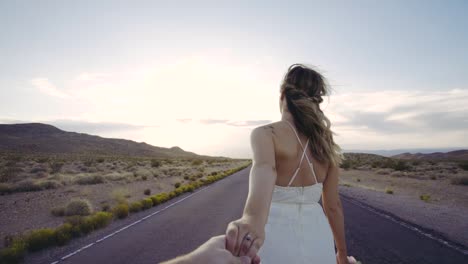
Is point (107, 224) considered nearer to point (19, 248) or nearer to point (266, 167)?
point (19, 248)

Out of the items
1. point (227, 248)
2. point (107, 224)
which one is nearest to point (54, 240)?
point (107, 224)

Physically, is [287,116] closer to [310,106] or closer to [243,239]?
[310,106]

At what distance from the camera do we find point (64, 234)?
30.4 ft

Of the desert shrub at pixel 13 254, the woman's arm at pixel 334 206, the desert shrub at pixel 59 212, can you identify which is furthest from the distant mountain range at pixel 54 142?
the woman's arm at pixel 334 206

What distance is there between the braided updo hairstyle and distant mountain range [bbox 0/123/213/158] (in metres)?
111

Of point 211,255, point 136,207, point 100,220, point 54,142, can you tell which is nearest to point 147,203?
point 136,207

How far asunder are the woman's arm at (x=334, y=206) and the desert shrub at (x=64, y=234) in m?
8.60

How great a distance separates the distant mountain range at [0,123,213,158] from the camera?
4200 inches

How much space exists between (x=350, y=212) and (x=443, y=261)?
6.01 metres

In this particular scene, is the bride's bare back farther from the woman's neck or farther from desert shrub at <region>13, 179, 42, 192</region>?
desert shrub at <region>13, 179, 42, 192</region>

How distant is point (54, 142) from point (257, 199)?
13408cm

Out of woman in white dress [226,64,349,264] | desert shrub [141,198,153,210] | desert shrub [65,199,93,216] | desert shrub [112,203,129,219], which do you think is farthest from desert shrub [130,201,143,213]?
woman in white dress [226,64,349,264]

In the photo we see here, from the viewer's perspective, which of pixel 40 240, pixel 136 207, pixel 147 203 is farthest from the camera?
pixel 147 203

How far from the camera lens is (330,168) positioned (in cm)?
208
